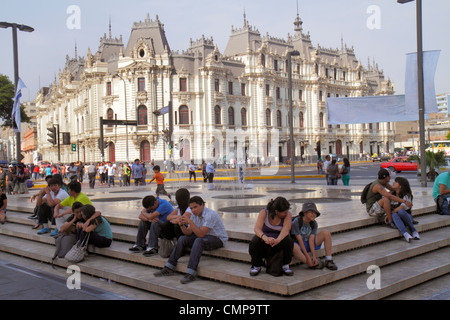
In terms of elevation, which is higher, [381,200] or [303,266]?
[381,200]

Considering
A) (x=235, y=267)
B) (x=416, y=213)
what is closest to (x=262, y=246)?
(x=235, y=267)

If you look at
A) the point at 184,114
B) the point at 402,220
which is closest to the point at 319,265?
the point at 402,220

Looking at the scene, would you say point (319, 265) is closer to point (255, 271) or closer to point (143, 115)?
point (255, 271)

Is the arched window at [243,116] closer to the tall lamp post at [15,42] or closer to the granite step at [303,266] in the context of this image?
the tall lamp post at [15,42]

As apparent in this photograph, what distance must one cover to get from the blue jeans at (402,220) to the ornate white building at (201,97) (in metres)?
42.6

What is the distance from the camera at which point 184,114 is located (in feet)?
180

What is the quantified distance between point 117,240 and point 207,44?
5096cm

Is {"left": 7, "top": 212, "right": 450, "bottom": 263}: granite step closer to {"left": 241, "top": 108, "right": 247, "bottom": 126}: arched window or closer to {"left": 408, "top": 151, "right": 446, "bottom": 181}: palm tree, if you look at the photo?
{"left": 408, "top": 151, "right": 446, "bottom": 181}: palm tree

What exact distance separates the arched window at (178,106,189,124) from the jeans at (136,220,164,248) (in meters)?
47.1

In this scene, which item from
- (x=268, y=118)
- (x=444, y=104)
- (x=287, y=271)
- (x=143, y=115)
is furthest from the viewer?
(x=444, y=104)

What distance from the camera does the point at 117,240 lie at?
930 centimetres

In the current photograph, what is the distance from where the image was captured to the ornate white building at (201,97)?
5288cm

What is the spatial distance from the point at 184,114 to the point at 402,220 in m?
47.7
